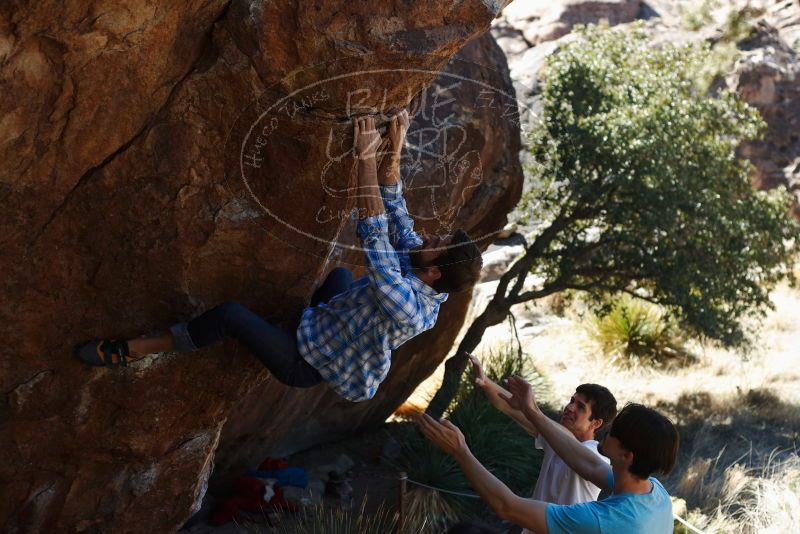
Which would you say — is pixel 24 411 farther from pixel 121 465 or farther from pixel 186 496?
pixel 186 496

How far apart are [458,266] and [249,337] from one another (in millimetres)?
1099

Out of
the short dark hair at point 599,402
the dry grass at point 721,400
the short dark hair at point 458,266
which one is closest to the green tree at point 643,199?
the dry grass at point 721,400

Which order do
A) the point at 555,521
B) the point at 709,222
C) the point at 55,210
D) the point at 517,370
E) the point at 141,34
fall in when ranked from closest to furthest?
the point at 555,521
the point at 141,34
the point at 55,210
the point at 709,222
the point at 517,370

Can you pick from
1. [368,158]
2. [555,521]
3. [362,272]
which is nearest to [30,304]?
[368,158]

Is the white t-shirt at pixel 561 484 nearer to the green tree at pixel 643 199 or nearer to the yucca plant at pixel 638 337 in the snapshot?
the green tree at pixel 643 199

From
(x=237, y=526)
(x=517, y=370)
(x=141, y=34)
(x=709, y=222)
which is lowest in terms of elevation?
(x=517, y=370)

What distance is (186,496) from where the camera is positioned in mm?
A: 5844

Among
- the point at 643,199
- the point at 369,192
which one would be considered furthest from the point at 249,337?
the point at 643,199

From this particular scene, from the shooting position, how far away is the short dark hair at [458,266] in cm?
455

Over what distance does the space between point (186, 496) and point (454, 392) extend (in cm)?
534

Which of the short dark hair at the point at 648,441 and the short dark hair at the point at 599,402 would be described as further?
the short dark hair at the point at 599,402

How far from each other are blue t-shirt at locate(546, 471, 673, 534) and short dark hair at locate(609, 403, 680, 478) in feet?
0.36

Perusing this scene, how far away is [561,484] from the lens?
4.80 metres

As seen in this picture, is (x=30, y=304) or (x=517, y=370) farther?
(x=517, y=370)
